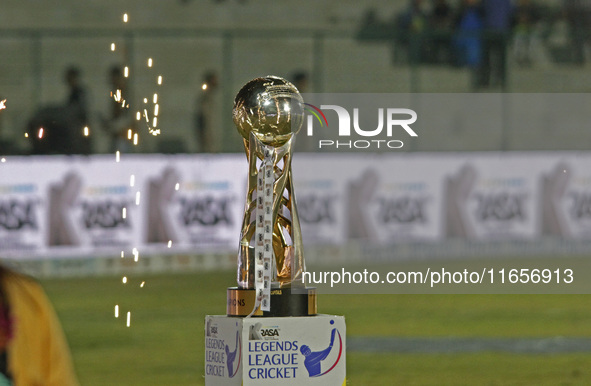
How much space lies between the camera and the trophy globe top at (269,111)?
219 cm

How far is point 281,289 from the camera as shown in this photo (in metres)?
2.18

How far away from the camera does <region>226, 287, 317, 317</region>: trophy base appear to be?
217cm

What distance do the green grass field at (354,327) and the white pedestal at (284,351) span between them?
3.76 meters

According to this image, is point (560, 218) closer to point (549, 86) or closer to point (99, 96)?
point (549, 86)

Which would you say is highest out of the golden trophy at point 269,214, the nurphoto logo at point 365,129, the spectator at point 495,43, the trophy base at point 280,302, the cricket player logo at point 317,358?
the spectator at point 495,43

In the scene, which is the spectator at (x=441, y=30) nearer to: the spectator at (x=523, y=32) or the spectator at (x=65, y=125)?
the spectator at (x=523, y=32)

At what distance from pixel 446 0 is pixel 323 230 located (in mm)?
4338

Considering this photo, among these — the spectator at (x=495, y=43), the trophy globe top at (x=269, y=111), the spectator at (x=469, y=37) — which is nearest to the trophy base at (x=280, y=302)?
the trophy globe top at (x=269, y=111)

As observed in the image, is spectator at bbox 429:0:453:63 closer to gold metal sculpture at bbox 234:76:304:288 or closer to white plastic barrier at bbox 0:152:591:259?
white plastic barrier at bbox 0:152:591:259

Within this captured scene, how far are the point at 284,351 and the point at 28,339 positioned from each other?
66cm

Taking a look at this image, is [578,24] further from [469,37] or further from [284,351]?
[284,351]

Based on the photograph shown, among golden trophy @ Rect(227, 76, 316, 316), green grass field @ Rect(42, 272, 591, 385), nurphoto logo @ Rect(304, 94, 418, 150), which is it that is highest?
nurphoto logo @ Rect(304, 94, 418, 150)

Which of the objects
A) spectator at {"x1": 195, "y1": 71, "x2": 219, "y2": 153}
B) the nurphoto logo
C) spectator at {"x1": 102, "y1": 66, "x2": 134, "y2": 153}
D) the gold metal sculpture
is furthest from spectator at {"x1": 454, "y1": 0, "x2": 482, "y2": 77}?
the gold metal sculpture

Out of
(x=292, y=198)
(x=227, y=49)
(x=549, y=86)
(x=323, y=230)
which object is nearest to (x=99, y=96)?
(x=227, y=49)
